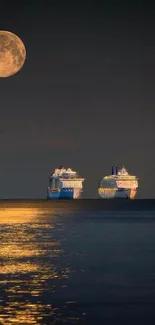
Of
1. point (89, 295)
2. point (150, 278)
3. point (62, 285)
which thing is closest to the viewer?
point (89, 295)

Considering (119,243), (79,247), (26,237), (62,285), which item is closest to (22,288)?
(62,285)

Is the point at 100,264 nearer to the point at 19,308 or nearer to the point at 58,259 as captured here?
the point at 58,259

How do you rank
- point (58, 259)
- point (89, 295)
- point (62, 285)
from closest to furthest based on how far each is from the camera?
point (89, 295) → point (62, 285) → point (58, 259)

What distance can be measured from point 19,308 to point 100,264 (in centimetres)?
2261

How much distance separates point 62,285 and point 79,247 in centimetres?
3154

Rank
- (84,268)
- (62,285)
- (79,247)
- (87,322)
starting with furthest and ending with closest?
(79,247) → (84,268) → (62,285) → (87,322)

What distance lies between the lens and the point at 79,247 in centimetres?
7369

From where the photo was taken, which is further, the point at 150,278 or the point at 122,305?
the point at 150,278

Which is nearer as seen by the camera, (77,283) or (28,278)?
(77,283)

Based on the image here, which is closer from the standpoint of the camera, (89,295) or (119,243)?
(89,295)

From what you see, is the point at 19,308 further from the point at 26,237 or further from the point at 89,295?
the point at 26,237

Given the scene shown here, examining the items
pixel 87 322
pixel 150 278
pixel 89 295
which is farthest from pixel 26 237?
pixel 87 322

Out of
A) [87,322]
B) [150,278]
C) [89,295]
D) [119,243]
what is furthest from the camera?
[119,243]

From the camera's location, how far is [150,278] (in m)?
45.8
